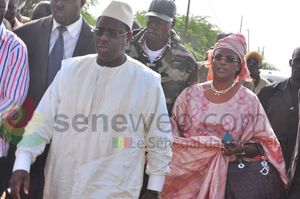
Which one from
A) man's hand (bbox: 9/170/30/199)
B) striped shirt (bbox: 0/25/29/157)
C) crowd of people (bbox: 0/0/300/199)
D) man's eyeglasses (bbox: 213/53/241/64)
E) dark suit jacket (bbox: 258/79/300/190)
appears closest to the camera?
man's hand (bbox: 9/170/30/199)


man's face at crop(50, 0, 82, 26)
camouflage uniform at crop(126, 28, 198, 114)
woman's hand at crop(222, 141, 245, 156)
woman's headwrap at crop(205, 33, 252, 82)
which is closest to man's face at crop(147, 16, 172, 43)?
camouflage uniform at crop(126, 28, 198, 114)

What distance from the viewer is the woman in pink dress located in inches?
187

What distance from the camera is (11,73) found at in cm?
414

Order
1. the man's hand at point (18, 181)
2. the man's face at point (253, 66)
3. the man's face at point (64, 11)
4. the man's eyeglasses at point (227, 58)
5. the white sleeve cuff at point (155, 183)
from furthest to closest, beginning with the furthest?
the man's face at point (253, 66) < the man's eyeglasses at point (227, 58) < the man's face at point (64, 11) < the white sleeve cuff at point (155, 183) < the man's hand at point (18, 181)

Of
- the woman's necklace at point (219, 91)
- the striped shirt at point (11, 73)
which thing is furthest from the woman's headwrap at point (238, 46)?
the striped shirt at point (11, 73)

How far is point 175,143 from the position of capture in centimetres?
482

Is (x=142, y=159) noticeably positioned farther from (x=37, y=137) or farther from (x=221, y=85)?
(x=221, y=85)

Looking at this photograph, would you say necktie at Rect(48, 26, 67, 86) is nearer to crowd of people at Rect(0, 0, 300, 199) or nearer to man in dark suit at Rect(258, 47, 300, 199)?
crowd of people at Rect(0, 0, 300, 199)

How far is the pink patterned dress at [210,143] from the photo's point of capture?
4.78 meters

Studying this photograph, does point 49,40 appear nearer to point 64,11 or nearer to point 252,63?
point 64,11

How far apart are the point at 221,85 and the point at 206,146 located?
1.80 ft

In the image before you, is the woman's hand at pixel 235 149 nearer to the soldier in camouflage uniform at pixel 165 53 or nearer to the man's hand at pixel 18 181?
the soldier in camouflage uniform at pixel 165 53

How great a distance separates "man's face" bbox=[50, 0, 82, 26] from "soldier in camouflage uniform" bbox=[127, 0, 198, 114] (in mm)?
885

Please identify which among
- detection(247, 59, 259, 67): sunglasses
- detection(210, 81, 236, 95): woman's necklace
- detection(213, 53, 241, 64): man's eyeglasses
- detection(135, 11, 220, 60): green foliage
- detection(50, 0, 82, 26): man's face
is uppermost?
detection(50, 0, 82, 26): man's face
